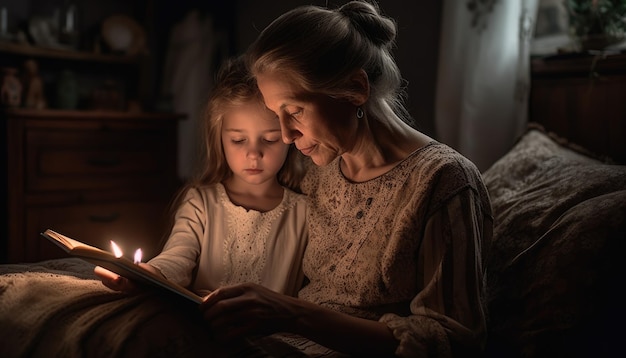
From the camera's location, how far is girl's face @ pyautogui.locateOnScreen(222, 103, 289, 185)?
151 cm

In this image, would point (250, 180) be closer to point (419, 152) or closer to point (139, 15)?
point (419, 152)

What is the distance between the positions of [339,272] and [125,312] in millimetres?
450

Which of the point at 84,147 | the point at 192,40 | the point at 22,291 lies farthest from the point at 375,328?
the point at 192,40

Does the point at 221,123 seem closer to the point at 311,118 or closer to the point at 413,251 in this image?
the point at 311,118

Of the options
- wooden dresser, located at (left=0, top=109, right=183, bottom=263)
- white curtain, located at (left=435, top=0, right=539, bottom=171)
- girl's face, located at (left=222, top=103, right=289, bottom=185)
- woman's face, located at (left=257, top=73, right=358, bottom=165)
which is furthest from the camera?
wooden dresser, located at (left=0, top=109, right=183, bottom=263)

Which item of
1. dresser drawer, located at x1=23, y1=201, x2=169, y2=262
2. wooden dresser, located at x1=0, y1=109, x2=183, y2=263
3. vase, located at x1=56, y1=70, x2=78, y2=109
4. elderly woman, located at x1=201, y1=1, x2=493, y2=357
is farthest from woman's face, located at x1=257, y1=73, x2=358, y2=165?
vase, located at x1=56, y1=70, x2=78, y2=109

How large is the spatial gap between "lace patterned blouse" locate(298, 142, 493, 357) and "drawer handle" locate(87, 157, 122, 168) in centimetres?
197

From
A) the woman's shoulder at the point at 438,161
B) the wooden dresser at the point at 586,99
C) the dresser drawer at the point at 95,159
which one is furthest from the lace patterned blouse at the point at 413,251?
the dresser drawer at the point at 95,159

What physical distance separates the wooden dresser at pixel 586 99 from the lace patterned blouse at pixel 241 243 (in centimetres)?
94

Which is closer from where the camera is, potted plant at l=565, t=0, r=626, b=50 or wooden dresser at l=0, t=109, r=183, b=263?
potted plant at l=565, t=0, r=626, b=50

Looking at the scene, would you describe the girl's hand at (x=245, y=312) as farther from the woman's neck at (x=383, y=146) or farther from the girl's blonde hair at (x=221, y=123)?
the girl's blonde hair at (x=221, y=123)

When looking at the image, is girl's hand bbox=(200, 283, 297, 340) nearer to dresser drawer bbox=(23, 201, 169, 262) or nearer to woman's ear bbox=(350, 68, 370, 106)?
woman's ear bbox=(350, 68, 370, 106)

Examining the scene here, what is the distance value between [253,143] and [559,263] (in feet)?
2.34

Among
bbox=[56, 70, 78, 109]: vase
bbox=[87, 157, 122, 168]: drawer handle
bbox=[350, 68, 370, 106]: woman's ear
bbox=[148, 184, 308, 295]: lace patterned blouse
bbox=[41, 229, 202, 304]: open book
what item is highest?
bbox=[350, 68, 370, 106]: woman's ear
